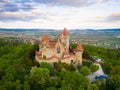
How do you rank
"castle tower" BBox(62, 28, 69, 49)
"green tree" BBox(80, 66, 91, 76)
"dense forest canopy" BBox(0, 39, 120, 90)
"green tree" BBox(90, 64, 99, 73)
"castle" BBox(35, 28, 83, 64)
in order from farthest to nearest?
1. "castle tower" BBox(62, 28, 69, 49)
2. "castle" BBox(35, 28, 83, 64)
3. "green tree" BBox(90, 64, 99, 73)
4. "green tree" BBox(80, 66, 91, 76)
5. "dense forest canopy" BBox(0, 39, 120, 90)

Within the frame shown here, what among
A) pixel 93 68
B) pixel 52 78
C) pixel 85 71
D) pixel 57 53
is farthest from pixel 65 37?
pixel 52 78

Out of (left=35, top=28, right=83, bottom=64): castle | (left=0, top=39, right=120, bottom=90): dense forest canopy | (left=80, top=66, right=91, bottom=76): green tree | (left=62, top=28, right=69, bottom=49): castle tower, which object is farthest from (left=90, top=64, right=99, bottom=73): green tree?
(left=62, top=28, right=69, bottom=49): castle tower

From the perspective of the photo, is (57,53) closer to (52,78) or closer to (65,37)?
(65,37)

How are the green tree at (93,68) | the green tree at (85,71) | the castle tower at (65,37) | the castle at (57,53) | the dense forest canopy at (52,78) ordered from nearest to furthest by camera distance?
1. the dense forest canopy at (52,78)
2. the green tree at (85,71)
3. the green tree at (93,68)
4. the castle at (57,53)
5. the castle tower at (65,37)

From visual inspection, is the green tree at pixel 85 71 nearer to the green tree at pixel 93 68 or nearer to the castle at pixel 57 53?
the green tree at pixel 93 68

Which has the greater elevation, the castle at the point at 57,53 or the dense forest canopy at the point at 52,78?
the castle at the point at 57,53

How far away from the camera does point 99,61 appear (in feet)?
279

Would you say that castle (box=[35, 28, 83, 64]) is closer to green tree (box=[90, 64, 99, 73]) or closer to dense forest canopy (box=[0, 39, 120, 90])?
dense forest canopy (box=[0, 39, 120, 90])

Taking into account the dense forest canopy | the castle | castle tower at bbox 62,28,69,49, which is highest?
castle tower at bbox 62,28,69,49

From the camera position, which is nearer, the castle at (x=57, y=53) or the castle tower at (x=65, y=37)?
the castle at (x=57, y=53)

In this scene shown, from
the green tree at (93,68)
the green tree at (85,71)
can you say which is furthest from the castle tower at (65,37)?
the green tree at (85,71)

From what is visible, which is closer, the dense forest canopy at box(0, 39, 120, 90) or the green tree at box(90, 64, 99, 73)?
the dense forest canopy at box(0, 39, 120, 90)

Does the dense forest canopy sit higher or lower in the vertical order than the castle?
lower

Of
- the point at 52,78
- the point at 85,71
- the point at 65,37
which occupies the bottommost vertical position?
the point at 52,78
